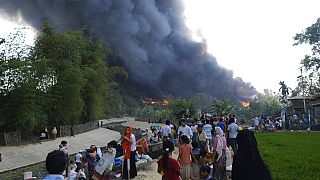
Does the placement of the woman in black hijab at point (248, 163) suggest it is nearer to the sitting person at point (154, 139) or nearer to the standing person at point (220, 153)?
the standing person at point (220, 153)

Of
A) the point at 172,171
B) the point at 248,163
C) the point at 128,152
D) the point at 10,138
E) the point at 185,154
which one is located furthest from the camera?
the point at 10,138

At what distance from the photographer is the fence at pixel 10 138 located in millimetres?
19203

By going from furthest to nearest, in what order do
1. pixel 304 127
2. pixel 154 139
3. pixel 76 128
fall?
pixel 76 128 < pixel 304 127 < pixel 154 139

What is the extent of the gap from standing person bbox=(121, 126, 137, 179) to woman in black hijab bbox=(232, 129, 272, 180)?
4734 mm

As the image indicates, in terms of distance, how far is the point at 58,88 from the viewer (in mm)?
23344

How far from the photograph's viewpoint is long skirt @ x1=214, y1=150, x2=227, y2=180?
7.21 metres

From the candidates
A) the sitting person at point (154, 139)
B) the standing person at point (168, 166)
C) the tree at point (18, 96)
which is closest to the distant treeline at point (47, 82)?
the tree at point (18, 96)

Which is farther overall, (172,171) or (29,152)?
(29,152)

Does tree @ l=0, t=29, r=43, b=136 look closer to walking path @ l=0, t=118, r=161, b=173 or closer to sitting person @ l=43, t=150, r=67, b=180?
walking path @ l=0, t=118, r=161, b=173

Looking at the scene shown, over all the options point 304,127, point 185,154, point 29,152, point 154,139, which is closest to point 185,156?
point 185,154

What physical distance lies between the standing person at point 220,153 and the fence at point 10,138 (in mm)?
15686

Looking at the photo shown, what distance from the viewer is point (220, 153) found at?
712cm

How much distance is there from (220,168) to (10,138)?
15872 mm

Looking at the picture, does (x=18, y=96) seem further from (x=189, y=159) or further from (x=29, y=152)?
(x=189, y=159)
